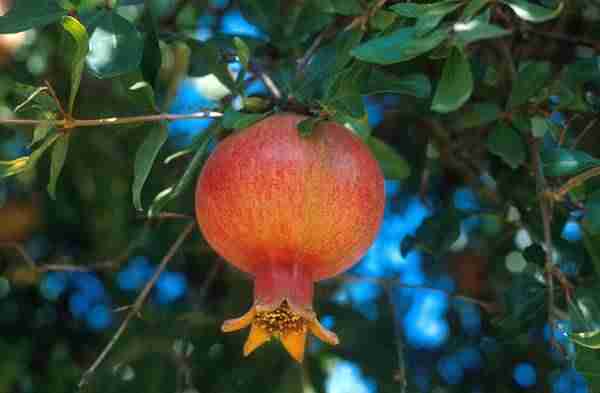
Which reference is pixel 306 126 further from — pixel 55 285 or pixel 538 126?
pixel 55 285

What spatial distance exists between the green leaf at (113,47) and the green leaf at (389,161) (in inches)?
20.7

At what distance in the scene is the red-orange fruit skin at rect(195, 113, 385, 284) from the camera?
127 centimetres

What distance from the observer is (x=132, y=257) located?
222cm

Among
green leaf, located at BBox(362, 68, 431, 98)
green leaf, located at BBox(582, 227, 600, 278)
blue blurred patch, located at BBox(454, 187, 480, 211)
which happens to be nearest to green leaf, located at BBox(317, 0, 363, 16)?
green leaf, located at BBox(362, 68, 431, 98)

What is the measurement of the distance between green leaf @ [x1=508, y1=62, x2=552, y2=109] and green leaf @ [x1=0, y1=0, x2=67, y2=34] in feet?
2.32

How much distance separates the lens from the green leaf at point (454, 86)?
1177 mm

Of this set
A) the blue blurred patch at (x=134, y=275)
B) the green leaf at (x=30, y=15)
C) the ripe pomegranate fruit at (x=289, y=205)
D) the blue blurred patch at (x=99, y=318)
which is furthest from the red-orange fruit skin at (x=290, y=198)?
the blue blurred patch at (x=99, y=318)

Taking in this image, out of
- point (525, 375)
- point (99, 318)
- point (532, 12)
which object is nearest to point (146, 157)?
point (532, 12)

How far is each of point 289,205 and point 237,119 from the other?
0.50 ft

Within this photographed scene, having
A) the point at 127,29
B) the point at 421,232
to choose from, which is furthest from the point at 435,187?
the point at 127,29

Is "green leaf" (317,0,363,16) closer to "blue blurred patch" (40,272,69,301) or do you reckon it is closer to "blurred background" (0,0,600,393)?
"blurred background" (0,0,600,393)

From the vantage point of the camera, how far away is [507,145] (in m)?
1.66

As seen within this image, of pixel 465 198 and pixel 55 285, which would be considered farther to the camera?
pixel 55 285

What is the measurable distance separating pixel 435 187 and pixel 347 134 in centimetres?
111
